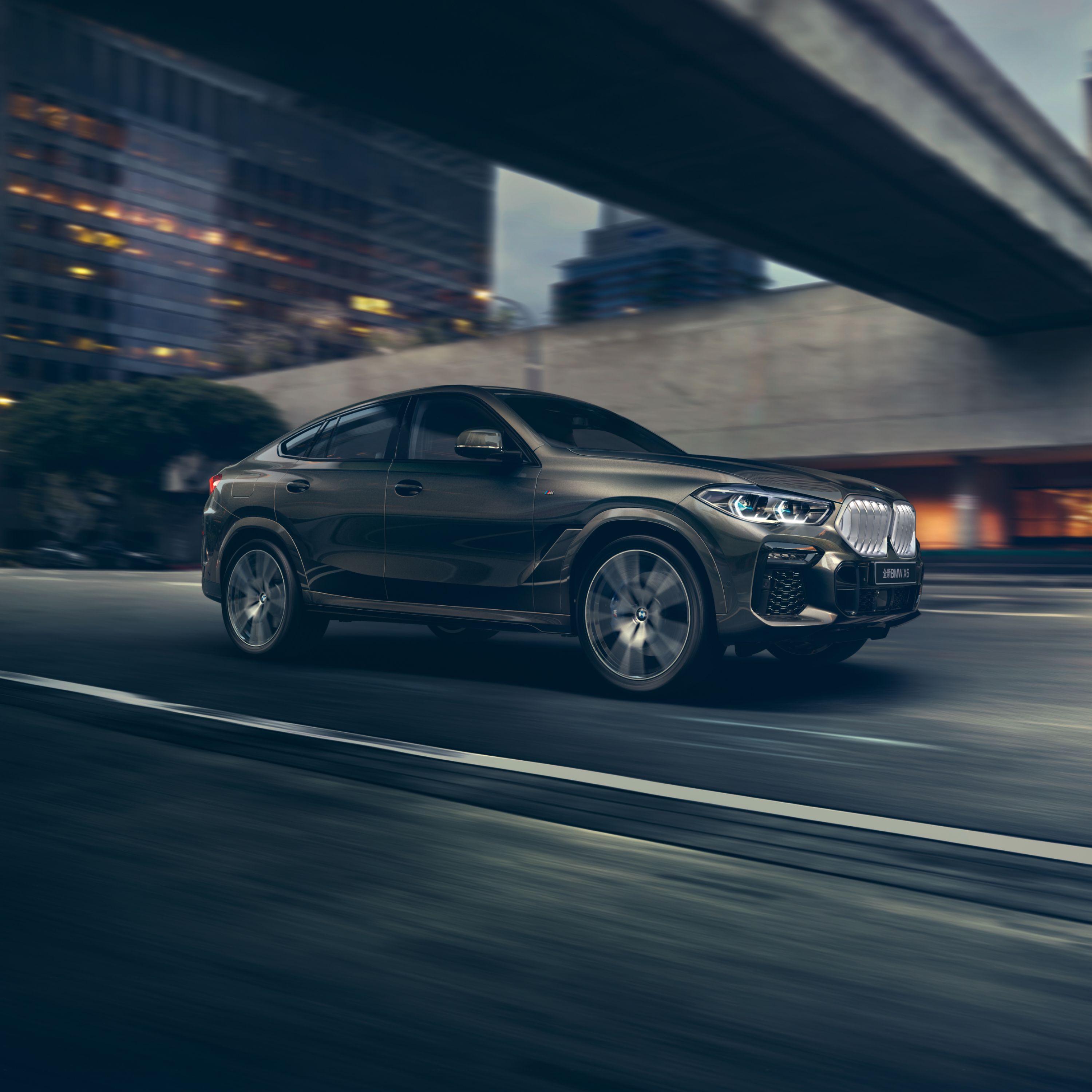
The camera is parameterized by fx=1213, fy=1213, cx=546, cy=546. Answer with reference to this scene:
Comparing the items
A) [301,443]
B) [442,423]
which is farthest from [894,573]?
[301,443]

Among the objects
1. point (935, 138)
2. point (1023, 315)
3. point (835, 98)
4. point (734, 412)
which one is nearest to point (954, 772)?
point (835, 98)

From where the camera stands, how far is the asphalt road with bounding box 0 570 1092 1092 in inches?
87.5

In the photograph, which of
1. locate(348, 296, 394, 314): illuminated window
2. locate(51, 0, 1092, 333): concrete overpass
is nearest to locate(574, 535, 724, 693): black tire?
locate(51, 0, 1092, 333): concrete overpass

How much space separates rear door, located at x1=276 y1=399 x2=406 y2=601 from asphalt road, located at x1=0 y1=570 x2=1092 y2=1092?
51.3 inches

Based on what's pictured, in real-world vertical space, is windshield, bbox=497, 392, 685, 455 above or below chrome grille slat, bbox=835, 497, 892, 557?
above

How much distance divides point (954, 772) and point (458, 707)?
2.37 metres

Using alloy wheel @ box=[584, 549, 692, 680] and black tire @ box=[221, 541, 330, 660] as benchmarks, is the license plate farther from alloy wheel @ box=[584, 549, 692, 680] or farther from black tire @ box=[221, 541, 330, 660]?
black tire @ box=[221, 541, 330, 660]

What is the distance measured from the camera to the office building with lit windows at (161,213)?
3612 inches

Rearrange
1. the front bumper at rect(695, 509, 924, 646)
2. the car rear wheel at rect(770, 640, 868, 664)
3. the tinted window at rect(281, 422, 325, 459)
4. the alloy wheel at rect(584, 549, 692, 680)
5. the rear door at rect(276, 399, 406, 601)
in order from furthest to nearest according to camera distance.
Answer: the tinted window at rect(281, 422, 325, 459) → the car rear wheel at rect(770, 640, 868, 664) → the rear door at rect(276, 399, 406, 601) → the alloy wheel at rect(584, 549, 692, 680) → the front bumper at rect(695, 509, 924, 646)

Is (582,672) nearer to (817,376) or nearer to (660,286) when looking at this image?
(817,376)

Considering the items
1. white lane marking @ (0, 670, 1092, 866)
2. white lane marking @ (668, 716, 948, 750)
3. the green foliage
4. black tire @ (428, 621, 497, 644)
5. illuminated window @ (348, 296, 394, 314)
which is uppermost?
illuminated window @ (348, 296, 394, 314)

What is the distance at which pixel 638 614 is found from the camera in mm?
6062

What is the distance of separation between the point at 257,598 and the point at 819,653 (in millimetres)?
3560

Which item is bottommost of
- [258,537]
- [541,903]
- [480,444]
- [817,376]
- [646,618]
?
[541,903]
